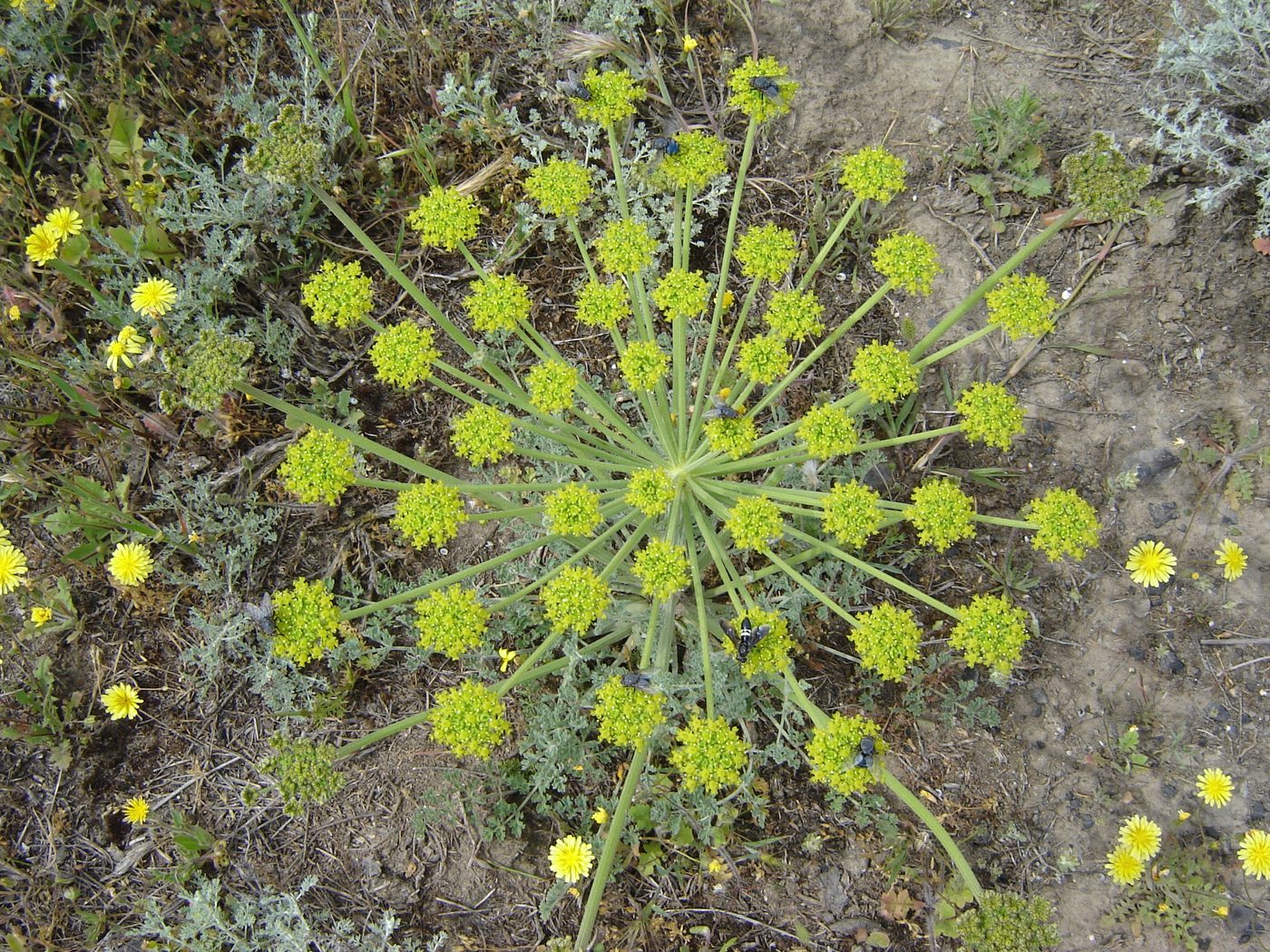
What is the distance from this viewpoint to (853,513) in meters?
3.92

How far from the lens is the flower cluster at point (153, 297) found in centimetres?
544

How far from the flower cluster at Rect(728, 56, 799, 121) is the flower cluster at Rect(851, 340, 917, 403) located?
154 centimetres

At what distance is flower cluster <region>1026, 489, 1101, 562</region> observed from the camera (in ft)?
13.3

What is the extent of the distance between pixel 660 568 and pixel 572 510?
1.67ft

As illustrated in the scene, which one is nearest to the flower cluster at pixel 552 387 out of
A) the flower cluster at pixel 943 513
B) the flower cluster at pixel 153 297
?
the flower cluster at pixel 943 513

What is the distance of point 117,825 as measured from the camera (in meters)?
5.31

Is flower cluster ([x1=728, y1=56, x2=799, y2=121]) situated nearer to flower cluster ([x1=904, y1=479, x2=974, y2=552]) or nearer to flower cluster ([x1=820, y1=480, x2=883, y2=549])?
flower cluster ([x1=820, y1=480, x2=883, y2=549])

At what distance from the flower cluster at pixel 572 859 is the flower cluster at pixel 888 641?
215 centimetres

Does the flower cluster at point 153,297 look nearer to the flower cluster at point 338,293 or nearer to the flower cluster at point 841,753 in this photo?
the flower cluster at point 338,293

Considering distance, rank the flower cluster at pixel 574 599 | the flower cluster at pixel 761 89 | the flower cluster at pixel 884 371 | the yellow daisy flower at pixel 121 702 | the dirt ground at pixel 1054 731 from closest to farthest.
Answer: the flower cluster at pixel 574 599, the flower cluster at pixel 884 371, the flower cluster at pixel 761 89, the dirt ground at pixel 1054 731, the yellow daisy flower at pixel 121 702

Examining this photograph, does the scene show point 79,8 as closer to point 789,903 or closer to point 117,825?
point 117,825

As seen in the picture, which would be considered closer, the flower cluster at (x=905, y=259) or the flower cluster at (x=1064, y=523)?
the flower cluster at (x=1064, y=523)

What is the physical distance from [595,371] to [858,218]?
7.42 feet

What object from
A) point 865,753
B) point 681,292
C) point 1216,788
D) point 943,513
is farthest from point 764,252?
point 1216,788
